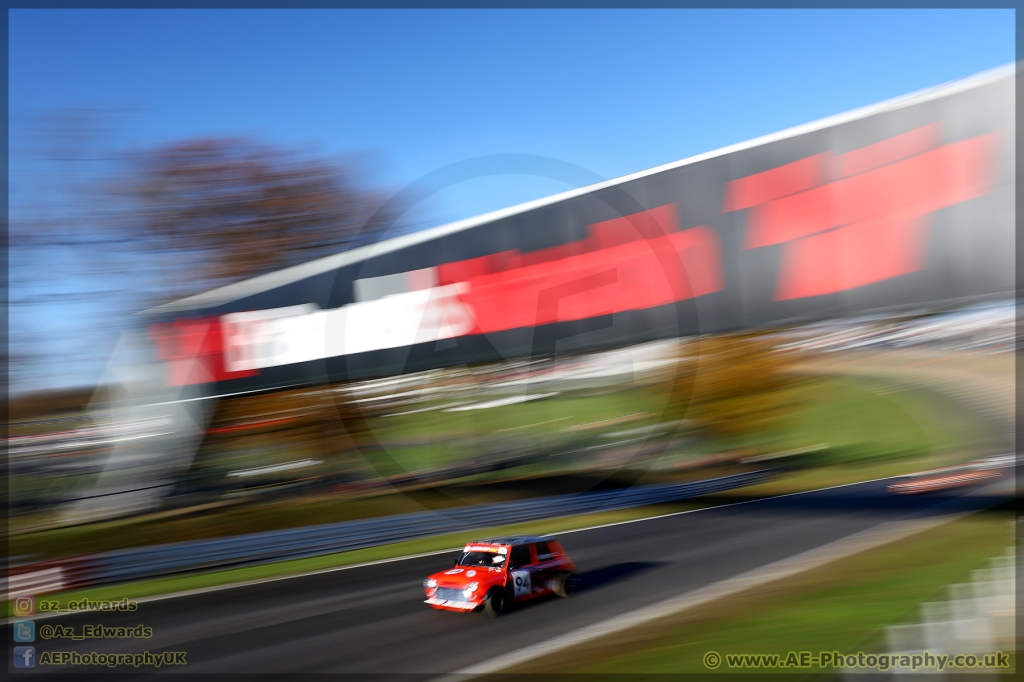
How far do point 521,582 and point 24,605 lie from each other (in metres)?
5.29

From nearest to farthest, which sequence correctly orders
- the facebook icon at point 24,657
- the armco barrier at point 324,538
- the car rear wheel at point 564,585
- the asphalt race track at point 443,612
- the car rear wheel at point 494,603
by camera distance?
the asphalt race track at point 443,612 → the facebook icon at point 24,657 → the car rear wheel at point 494,603 → the car rear wheel at point 564,585 → the armco barrier at point 324,538

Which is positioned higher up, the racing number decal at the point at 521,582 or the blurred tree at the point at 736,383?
the blurred tree at the point at 736,383

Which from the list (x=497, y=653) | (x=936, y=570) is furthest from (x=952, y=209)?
(x=497, y=653)

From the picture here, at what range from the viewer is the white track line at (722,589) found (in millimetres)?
4703

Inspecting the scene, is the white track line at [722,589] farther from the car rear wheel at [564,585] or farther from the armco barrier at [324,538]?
the armco barrier at [324,538]

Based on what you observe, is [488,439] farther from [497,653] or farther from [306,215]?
[306,215]

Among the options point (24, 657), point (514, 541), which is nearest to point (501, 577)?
point (514, 541)

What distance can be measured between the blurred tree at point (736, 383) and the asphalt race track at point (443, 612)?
1.35 m

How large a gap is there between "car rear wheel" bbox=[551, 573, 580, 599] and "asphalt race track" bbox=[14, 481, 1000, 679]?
98 millimetres

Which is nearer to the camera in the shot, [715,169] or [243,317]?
[715,169]

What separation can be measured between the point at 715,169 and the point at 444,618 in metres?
5.19

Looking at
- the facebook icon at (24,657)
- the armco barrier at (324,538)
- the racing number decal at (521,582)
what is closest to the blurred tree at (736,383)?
the armco barrier at (324,538)

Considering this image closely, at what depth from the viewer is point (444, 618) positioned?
225 inches

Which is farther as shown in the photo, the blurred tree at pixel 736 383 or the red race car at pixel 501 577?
the blurred tree at pixel 736 383
